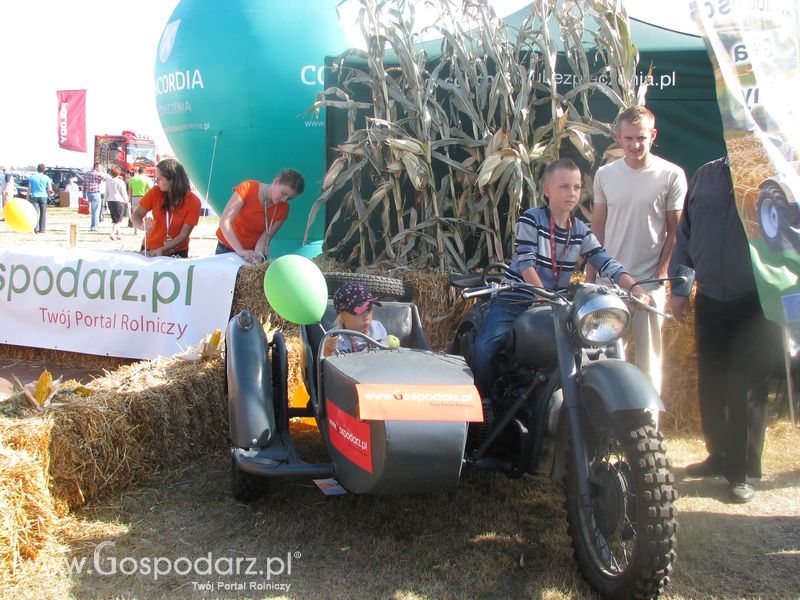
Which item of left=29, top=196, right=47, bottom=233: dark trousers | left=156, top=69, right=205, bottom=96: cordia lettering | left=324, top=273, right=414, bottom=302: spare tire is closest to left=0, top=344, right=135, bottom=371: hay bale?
left=324, top=273, right=414, bottom=302: spare tire

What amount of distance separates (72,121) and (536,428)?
2371 centimetres

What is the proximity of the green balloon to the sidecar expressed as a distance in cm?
29

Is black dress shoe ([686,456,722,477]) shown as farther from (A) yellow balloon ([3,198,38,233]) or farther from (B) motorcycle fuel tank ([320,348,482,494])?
(A) yellow balloon ([3,198,38,233])

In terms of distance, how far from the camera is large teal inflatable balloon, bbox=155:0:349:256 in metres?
7.30

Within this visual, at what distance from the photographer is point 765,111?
309 cm

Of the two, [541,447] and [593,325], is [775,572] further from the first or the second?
[593,325]

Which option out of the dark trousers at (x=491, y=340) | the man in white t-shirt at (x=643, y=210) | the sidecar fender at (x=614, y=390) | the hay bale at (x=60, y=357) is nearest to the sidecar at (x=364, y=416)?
the dark trousers at (x=491, y=340)

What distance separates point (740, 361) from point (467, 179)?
2.54m

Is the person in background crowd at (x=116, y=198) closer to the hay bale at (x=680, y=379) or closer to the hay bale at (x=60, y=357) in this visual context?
the hay bale at (x=60, y=357)

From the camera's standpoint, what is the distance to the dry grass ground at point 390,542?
8.82 feet

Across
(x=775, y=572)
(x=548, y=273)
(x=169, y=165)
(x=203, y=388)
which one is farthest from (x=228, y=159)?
(x=775, y=572)

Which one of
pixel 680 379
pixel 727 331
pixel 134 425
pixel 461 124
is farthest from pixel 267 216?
pixel 727 331

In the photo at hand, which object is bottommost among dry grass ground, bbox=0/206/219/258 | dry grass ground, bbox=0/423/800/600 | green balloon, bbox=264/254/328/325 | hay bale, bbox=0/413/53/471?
dry grass ground, bbox=0/206/219/258

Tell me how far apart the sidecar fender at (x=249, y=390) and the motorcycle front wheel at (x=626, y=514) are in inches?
52.3
